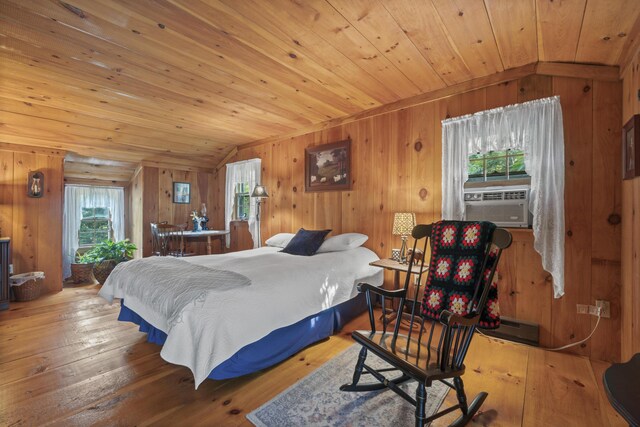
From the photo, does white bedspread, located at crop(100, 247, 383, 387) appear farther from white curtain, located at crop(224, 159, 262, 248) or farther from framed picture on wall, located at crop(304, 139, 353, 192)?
white curtain, located at crop(224, 159, 262, 248)

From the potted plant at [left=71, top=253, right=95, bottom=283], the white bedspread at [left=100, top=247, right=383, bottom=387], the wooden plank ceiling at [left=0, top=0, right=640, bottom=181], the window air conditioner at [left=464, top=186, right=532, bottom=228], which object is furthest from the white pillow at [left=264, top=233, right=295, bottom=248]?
the potted plant at [left=71, top=253, right=95, bottom=283]

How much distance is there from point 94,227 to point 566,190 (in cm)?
665

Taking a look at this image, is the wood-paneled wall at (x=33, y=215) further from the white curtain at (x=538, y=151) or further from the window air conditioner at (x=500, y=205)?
the window air conditioner at (x=500, y=205)

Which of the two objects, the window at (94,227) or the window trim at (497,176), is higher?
the window trim at (497,176)

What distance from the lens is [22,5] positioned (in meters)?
1.73

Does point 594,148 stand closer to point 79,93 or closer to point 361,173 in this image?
point 361,173

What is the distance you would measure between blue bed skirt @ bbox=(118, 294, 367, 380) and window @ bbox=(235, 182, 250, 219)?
2.70 metres

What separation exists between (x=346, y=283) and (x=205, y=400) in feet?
4.72

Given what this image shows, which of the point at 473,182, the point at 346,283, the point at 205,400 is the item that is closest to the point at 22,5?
the point at 205,400

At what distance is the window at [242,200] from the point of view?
5.09 metres

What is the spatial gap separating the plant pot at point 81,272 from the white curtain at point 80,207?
334 millimetres

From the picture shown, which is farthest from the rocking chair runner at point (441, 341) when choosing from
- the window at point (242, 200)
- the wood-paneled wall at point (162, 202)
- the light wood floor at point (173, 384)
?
the wood-paneled wall at point (162, 202)

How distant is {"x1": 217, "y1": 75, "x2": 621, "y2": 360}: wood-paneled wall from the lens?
218 centimetres

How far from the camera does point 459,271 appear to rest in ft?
5.61
